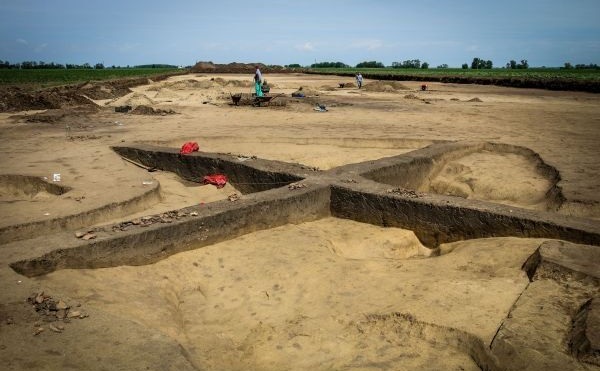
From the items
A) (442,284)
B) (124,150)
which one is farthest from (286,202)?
(124,150)

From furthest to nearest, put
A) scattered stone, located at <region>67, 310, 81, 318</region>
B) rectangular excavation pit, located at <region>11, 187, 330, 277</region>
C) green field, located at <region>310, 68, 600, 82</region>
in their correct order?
green field, located at <region>310, 68, 600, 82</region> < rectangular excavation pit, located at <region>11, 187, 330, 277</region> < scattered stone, located at <region>67, 310, 81, 318</region>

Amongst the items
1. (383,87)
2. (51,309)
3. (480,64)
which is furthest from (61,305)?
(480,64)

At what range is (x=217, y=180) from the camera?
6.47 m

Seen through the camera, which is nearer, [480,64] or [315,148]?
[315,148]

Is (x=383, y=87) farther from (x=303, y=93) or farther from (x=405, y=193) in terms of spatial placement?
(x=405, y=193)

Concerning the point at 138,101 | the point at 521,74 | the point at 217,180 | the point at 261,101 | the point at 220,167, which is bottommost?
the point at 217,180

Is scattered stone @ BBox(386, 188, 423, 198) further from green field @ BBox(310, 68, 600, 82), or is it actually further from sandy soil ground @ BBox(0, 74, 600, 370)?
green field @ BBox(310, 68, 600, 82)

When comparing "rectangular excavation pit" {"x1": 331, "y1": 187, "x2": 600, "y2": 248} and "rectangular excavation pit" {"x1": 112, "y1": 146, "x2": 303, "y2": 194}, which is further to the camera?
"rectangular excavation pit" {"x1": 112, "y1": 146, "x2": 303, "y2": 194}

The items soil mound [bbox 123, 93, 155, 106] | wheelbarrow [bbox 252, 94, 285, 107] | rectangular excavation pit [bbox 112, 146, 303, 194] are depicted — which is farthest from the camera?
soil mound [bbox 123, 93, 155, 106]

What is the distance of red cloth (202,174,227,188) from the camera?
645 centimetres

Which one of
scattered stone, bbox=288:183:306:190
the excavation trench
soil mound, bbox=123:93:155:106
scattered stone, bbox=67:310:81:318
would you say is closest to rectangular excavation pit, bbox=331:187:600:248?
the excavation trench

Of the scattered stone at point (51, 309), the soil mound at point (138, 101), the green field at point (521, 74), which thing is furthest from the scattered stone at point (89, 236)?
the green field at point (521, 74)

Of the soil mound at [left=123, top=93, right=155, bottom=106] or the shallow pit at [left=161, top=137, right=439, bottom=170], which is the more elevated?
the soil mound at [left=123, top=93, right=155, bottom=106]

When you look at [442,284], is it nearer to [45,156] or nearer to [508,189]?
[508,189]
